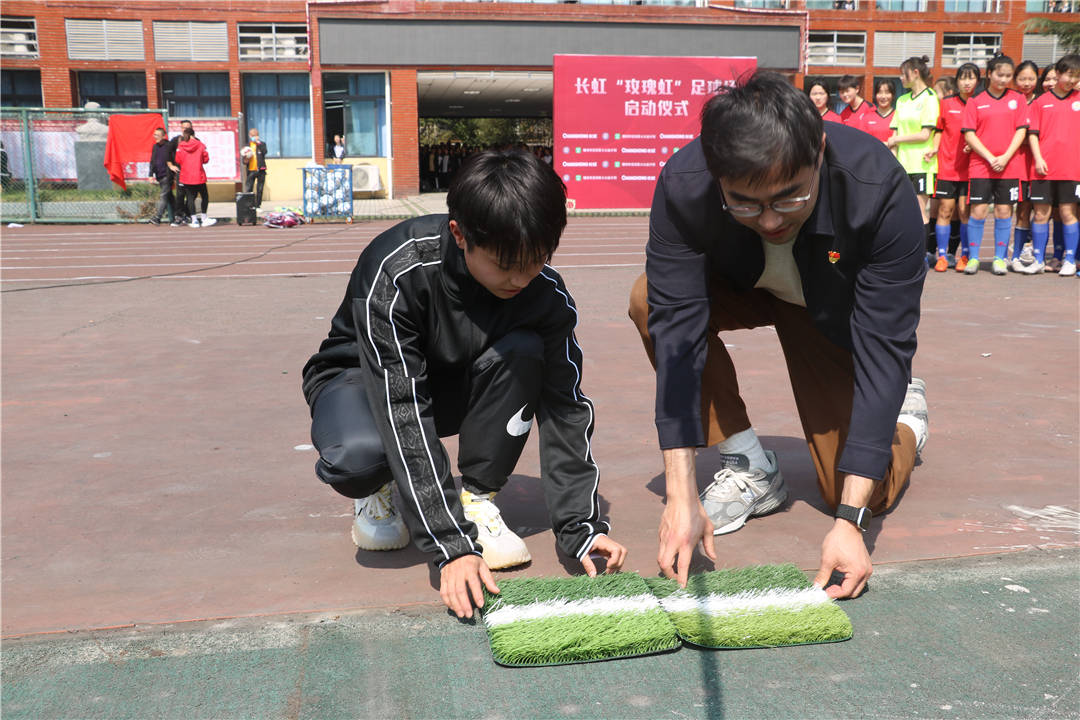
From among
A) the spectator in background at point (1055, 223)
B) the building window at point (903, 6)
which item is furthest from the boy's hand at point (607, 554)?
the building window at point (903, 6)

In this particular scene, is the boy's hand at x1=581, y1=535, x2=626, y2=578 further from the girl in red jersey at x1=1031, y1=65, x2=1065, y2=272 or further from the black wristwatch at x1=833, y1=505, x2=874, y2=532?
the girl in red jersey at x1=1031, y1=65, x2=1065, y2=272

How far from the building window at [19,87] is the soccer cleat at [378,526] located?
28.5 m

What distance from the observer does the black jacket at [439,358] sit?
2.31m

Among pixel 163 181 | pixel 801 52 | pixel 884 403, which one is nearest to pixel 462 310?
pixel 884 403

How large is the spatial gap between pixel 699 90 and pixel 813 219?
57.5 ft

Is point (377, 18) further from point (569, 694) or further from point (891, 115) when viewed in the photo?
point (569, 694)

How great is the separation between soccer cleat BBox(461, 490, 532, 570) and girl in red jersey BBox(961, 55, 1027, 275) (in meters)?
7.45

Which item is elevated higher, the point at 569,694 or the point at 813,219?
the point at 813,219

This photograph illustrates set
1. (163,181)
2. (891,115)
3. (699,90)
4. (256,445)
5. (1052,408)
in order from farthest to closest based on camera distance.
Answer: (699,90), (163,181), (891,115), (1052,408), (256,445)

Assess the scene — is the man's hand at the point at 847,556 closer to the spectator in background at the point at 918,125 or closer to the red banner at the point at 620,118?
the spectator in background at the point at 918,125

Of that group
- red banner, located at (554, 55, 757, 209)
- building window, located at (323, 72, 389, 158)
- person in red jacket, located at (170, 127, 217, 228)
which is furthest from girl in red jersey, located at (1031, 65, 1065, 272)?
building window, located at (323, 72, 389, 158)

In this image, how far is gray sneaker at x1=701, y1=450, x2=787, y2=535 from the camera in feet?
9.44

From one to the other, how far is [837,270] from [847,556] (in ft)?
2.40

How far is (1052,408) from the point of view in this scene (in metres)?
4.14
